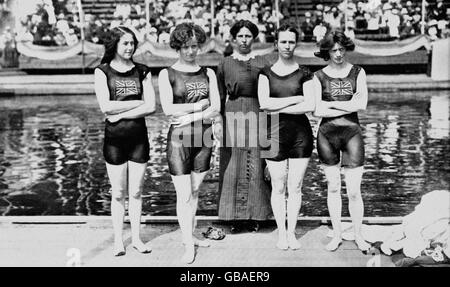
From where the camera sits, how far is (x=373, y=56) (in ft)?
74.3

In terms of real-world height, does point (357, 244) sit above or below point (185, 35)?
below

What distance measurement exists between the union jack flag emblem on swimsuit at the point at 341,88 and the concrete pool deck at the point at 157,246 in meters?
1.22

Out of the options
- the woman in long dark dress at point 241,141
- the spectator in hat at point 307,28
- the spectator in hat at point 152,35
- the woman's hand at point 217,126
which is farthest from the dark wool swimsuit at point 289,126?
the spectator in hat at point 307,28

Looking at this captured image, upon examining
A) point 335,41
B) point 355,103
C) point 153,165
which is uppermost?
point 335,41

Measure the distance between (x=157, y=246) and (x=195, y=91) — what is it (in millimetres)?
1332

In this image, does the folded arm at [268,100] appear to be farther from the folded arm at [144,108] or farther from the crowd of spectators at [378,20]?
the crowd of spectators at [378,20]

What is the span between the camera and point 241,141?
6387 millimetres

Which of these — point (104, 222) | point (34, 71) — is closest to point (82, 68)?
point (34, 71)

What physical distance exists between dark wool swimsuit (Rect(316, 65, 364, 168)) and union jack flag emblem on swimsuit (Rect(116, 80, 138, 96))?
1.43 meters

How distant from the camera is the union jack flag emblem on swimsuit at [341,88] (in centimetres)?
583

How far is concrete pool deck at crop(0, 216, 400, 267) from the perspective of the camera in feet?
18.6

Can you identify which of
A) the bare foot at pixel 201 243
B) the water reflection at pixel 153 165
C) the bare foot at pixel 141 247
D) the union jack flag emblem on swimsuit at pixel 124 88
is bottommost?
the water reflection at pixel 153 165

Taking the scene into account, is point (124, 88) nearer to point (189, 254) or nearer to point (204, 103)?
point (204, 103)

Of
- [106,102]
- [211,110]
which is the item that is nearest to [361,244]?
[211,110]
